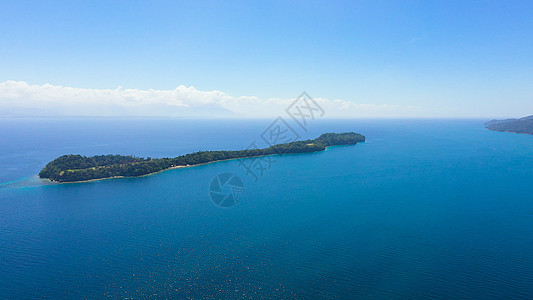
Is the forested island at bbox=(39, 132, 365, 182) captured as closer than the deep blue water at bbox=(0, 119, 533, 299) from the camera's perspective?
No

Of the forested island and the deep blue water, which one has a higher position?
the forested island

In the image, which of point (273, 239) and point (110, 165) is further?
point (110, 165)

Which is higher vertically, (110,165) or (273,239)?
(110,165)

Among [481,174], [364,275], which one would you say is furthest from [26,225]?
[481,174]

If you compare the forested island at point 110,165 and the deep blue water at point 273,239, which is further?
the forested island at point 110,165

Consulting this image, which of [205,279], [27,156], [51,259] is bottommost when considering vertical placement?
[205,279]

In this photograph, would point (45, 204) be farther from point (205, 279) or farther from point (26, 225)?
point (205, 279)

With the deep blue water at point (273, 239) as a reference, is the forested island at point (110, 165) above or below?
above

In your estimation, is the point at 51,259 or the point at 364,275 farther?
the point at 51,259
